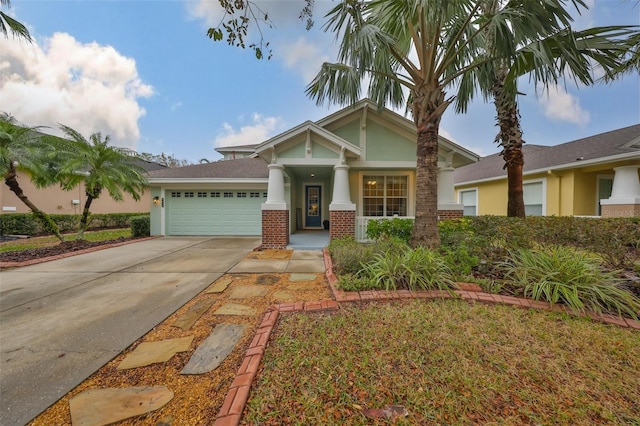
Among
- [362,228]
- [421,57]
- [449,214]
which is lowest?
[362,228]

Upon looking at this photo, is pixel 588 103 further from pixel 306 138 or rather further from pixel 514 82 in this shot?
pixel 306 138

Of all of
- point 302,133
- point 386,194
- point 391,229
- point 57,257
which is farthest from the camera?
point 386,194

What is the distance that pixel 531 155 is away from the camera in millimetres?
13477

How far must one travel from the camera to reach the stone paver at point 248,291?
13.5ft

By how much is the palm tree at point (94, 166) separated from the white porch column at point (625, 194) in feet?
59.3

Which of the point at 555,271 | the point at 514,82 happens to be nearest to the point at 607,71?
the point at 514,82

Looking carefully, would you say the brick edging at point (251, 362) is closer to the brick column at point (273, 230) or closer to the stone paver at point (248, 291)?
the stone paver at point (248, 291)

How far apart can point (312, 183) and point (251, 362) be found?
1023 centimetres

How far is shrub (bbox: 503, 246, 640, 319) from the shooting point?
338 cm

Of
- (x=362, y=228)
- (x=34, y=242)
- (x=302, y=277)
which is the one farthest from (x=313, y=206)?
(x=34, y=242)

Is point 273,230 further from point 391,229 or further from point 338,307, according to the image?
point 338,307

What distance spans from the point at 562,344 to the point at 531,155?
592 inches

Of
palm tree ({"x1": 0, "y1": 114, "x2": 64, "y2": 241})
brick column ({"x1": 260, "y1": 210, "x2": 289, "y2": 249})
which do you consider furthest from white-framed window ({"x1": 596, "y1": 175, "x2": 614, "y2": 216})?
palm tree ({"x1": 0, "y1": 114, "x2": 64, "y2": 241})

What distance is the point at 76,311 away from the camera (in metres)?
3.59
